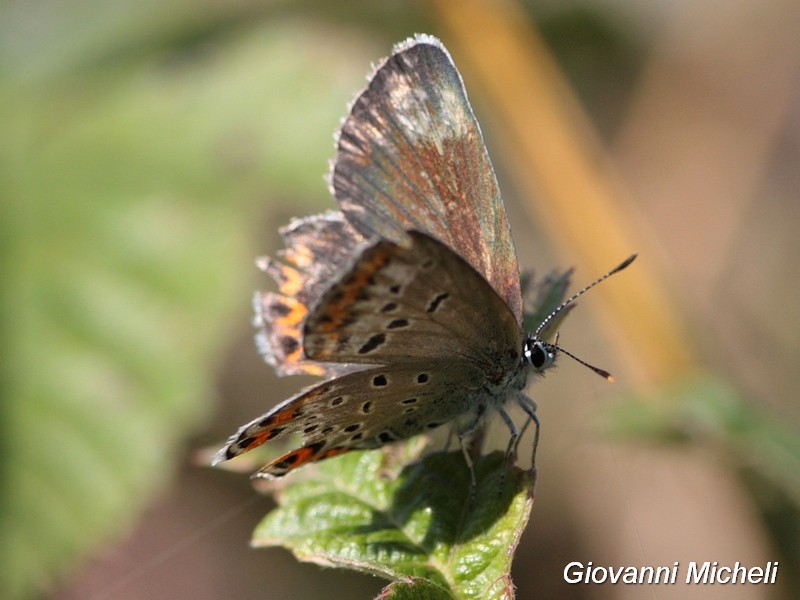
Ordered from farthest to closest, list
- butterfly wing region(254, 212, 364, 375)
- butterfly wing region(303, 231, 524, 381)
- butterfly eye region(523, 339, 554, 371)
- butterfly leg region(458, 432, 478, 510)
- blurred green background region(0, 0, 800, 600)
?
1. blurred green background region(0, 0, 800, 600)
2. butterfly wing region(254, 212, 364, 375)
3. butterfly eye region(523, 339, 554, 371)
4. butterfly leg region(458, 432, 478, 510)
5. butterfly wing region(303, 231, 524, 381)

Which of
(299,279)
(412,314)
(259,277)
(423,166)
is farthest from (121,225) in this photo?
(412,314)

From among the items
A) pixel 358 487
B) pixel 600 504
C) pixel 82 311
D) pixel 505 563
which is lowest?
pixel 600 504

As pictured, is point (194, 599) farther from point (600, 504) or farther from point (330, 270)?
point (330, 270)

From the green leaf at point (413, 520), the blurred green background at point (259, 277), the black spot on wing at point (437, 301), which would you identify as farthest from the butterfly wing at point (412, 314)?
the blurred green background at point (259, 277)

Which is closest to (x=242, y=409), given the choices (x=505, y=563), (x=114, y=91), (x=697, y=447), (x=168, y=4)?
(x=114, y=91)

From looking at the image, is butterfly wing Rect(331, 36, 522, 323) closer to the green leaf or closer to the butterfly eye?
the butterfly eye

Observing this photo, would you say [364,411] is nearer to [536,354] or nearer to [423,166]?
[536,354]

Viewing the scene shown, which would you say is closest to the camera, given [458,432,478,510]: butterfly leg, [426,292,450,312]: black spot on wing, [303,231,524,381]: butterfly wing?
[303,231,524,381]: butterfly wing

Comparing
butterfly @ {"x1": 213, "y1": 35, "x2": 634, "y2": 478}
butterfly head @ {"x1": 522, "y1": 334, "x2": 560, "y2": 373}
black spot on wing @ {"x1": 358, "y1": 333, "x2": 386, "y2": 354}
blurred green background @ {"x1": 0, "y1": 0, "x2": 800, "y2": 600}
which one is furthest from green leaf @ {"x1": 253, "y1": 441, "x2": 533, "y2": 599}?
blurred green background @ {"x1": 0, "y1": 0, "x2": 800, "y2": 600}
